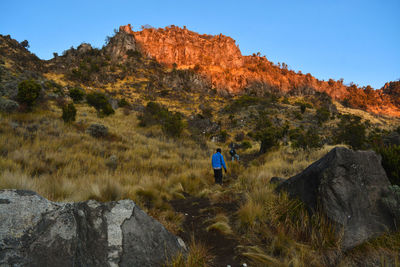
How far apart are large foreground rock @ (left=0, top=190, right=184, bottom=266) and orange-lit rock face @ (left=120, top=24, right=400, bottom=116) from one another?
7534 cm

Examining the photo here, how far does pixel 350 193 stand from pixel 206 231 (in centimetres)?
257

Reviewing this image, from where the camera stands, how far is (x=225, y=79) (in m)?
76.8

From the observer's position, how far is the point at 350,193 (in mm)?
3016

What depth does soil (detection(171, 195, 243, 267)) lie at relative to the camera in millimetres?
2576

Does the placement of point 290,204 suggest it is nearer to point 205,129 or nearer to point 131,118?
point 131,118

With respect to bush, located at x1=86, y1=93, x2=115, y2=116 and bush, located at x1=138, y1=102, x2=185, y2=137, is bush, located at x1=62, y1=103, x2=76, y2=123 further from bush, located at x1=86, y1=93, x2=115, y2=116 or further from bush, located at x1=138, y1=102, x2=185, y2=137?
bush, located at x1=86, y1=93, x2=115, y2=116

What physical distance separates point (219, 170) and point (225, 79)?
244 feet

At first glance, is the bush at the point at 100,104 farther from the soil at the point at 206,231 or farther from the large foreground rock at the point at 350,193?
the large foreground rock at the point at 350,193

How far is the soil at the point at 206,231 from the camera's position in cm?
258

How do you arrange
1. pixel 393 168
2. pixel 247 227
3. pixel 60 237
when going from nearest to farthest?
pixel 60 237 < pixel 247 227 < pixel 393 168

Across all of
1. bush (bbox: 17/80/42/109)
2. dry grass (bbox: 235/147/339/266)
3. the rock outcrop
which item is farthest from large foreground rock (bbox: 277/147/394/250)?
the rock outcrop

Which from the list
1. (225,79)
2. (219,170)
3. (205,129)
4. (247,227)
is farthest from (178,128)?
(225,79)

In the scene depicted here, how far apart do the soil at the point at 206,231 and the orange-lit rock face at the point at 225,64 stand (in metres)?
72.8

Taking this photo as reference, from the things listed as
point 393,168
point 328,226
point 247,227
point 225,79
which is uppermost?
point 225,79
